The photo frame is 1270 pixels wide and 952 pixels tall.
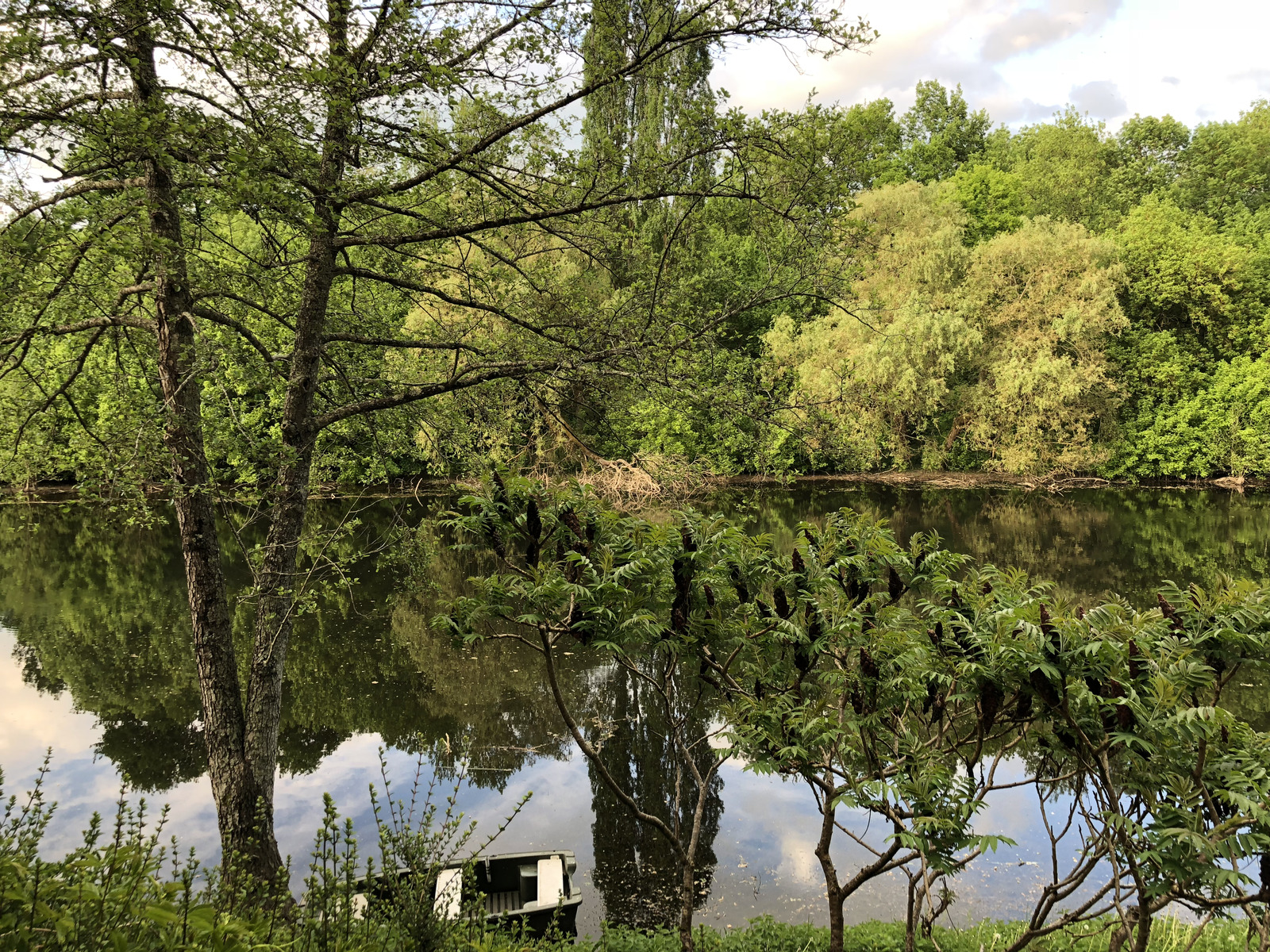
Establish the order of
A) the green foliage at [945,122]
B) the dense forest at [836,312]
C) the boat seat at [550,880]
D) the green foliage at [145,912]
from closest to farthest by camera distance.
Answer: the green foliage at [145,912] < the dense forest at [836,312] < the boat seat at [550,880] < the green foliage at [945,122]

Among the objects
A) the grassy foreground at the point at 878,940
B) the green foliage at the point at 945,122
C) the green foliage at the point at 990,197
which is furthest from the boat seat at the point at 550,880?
the green foliage at the point at 945,122

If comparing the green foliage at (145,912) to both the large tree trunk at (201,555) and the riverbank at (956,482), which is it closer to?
the large tree trunk at (201,555)

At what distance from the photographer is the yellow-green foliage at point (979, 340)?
24375 millimetres

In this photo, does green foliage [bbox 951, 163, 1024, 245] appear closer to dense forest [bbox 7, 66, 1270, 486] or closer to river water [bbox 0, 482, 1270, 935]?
dense forest [bbox 7, 66, 1270, 486]

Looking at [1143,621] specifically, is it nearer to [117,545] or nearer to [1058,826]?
[1058,826]

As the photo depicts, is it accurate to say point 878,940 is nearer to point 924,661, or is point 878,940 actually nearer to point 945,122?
point 924,661

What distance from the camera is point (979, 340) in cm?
2420

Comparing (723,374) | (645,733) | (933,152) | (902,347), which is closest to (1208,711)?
(723,374)

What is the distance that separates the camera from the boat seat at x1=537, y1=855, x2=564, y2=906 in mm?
6359

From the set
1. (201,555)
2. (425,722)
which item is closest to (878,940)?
(201,555)

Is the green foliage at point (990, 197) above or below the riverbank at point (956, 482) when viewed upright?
above

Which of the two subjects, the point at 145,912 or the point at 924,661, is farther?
the point at 924,661

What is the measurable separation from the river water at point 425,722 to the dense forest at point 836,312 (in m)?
1.12

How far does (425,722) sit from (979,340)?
814 inches
